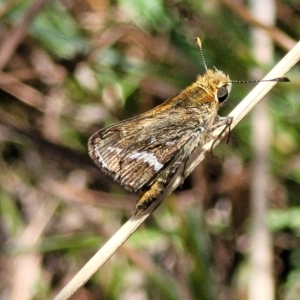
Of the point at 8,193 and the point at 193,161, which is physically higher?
the point at 193,161

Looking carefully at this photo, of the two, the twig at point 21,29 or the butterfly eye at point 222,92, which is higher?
the butterfly eye at point 222,92

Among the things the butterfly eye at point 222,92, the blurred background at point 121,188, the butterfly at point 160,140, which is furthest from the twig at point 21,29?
the butterfly eye at point 222,92

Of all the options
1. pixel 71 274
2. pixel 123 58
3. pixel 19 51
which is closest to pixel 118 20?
pixel 123 58

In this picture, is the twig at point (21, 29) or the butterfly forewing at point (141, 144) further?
the twig at point (21, 29)

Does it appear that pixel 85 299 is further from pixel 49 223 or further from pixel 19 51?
pixel 19 51

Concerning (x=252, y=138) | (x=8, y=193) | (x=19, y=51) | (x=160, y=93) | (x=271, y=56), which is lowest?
(x=8, y=193)

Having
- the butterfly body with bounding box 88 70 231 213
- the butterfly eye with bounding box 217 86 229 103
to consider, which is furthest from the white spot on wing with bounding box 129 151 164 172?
the butterfly eye with bounding box 217 86 229 103

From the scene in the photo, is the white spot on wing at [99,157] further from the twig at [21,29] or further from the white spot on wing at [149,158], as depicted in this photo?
the twig at [21,29]

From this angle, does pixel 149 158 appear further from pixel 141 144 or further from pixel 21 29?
pixel 21 29

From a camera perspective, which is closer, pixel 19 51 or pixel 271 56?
pixel 271 56
